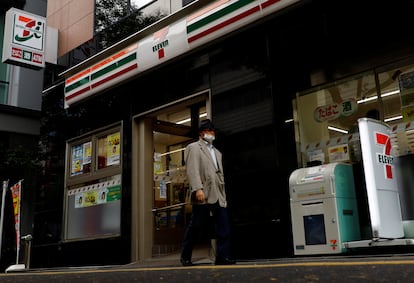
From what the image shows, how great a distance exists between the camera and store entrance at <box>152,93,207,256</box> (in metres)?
9.31

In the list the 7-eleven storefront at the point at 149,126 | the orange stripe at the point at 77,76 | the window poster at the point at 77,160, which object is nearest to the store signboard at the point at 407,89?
the 7-eleven storefront at the point at 149,126

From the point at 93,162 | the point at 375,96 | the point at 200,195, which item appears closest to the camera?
the point at 200,195

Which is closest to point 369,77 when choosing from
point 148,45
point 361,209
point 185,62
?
point 361,209

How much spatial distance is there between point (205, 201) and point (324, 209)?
146 cm

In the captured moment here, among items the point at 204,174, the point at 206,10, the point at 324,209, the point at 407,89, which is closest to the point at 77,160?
the point at 206,10

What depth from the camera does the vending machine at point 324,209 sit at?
577 centimetres

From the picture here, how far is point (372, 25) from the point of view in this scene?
253 inches

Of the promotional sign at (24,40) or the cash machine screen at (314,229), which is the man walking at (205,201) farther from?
the promotional sign at (24,40)

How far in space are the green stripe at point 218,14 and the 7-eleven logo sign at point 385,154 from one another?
9.14 ft

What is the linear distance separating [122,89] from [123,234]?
2746mm

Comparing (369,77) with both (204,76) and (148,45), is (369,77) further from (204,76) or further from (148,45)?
(148,45)

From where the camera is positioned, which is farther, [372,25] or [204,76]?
[204,76]

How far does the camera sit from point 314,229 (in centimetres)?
598

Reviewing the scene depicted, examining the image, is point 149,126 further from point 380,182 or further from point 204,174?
point 380,182
